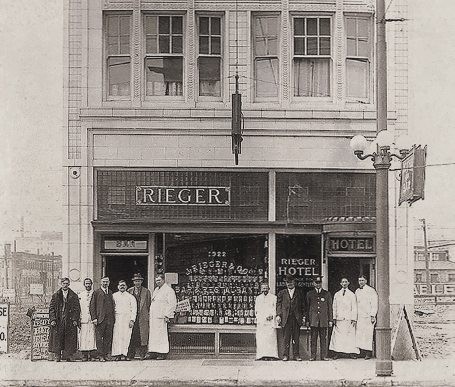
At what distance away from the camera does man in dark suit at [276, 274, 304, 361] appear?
1575cm

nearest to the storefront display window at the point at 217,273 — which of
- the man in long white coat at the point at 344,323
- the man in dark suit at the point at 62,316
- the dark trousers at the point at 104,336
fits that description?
the dark trousers at the point at 104,336

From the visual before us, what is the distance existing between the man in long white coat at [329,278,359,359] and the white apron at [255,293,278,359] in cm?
122

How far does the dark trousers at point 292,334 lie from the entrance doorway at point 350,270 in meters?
1.18

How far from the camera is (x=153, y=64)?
1672 centimetres

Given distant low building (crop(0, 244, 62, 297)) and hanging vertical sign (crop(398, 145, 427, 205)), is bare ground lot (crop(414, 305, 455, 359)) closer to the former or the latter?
hanging vertical sign (crop(398, 145, 427, 205))

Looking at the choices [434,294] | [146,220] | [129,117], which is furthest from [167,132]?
[434,294]

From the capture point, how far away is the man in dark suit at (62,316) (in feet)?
51.1

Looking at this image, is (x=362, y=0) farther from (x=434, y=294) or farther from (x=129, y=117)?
(x=434, y=294)

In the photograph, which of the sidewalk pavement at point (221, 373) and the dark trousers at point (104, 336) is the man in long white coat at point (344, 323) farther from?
the dark trousers at point (104, 336)

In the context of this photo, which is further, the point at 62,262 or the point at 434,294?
the point at 434,294

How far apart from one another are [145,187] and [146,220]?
73cm

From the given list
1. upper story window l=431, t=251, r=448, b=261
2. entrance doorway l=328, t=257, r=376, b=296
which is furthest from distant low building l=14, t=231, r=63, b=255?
upper story window l=431, t=251, r=448, b=261

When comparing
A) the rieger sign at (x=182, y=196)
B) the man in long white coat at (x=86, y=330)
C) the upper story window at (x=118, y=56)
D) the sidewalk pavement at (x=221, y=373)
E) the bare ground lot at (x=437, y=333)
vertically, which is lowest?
the sidewalk pavement at (x=221, y=373)

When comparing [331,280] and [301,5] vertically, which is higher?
[301,5]
